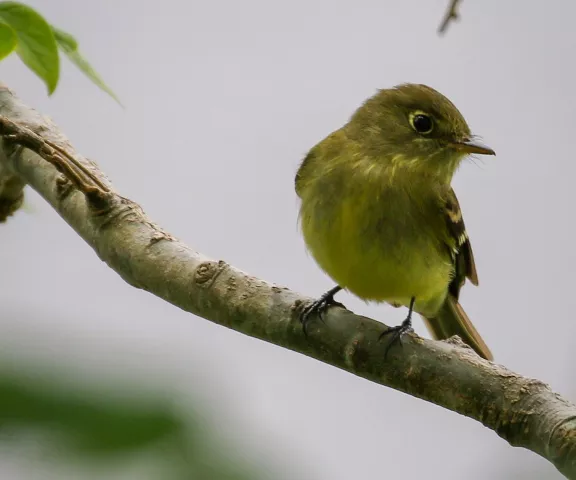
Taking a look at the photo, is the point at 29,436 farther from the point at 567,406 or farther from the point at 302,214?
the point at 302,214

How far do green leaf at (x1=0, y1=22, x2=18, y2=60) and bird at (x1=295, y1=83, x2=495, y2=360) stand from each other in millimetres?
1509

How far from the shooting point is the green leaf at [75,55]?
2.03m

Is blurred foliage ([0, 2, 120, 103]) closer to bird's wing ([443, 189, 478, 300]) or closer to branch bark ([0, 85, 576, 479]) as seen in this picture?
branch bark ([0, 85, 576, 479])

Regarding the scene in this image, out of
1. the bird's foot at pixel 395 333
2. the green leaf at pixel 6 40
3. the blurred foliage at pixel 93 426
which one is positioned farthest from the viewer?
the bird's foot at pixel 395 333

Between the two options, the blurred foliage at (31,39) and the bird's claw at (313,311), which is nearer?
the blurred foliage at (31,39)

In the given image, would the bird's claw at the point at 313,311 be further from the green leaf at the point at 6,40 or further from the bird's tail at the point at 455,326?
the bird's tail at the point at 455,326

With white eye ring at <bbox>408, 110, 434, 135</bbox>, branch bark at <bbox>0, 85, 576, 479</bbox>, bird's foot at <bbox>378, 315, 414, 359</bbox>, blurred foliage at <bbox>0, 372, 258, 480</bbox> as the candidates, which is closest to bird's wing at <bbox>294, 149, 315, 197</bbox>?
white eye ring at <bbox>408, 110, 434, 135</bbox>

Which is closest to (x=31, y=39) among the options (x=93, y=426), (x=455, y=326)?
(x=93, y=426)

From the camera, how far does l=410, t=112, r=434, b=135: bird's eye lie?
3.39m

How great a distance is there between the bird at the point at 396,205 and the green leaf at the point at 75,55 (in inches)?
42.8

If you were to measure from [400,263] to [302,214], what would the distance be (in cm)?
46

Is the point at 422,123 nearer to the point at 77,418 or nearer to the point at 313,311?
the point at 313,311

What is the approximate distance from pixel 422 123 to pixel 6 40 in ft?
7.36

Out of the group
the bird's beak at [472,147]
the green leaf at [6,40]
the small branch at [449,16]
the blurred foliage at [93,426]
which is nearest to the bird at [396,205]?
the bird's beak at [472,147]
